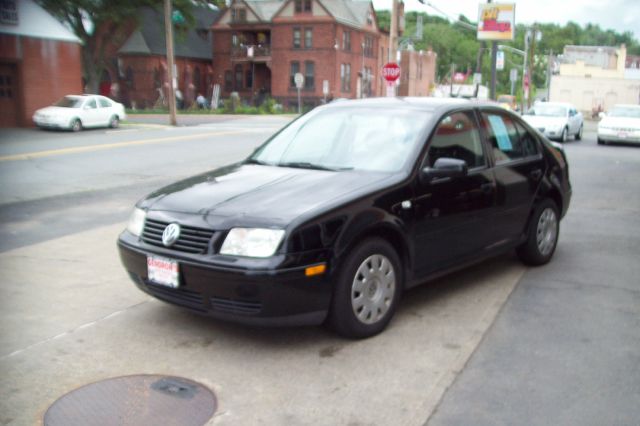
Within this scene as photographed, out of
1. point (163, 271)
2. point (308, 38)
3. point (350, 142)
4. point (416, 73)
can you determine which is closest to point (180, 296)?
point (163, 271)

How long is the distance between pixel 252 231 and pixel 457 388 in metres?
1.48

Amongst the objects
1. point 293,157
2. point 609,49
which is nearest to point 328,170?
point 293,157

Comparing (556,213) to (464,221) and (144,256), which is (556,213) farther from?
(144,256)

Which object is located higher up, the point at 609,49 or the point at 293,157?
the point at 609,49

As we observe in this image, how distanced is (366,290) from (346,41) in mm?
56779

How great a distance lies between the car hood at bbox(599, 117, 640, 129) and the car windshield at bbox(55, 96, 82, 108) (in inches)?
790

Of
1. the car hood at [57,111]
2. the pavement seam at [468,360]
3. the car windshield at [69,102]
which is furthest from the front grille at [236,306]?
the car windshield at [69,102]

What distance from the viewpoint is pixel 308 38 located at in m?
56.9

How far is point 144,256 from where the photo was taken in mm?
4262

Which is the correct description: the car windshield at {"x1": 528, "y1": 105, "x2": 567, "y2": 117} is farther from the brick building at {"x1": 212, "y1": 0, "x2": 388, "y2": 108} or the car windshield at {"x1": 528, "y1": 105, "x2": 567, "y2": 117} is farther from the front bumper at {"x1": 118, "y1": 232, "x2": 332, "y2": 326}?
the brick building at {"x1": 212, "y1": 0, "x2": 388, "y2": 108}

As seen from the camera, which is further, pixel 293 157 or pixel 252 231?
pixel 293 157

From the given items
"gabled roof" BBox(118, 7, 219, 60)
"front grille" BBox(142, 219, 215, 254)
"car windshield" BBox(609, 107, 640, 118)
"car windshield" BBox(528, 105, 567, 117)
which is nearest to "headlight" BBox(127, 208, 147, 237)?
"front grille" BBox(142, 219, 215, 254)

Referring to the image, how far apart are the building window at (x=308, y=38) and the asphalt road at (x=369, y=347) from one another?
170 ft

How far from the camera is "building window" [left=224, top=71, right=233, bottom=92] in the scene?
62.1 metres
